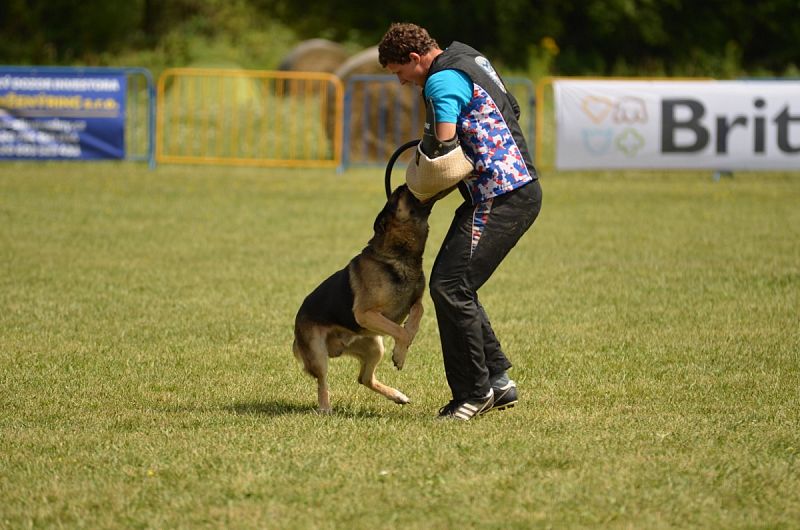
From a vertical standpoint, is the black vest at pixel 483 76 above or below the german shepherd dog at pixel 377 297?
above

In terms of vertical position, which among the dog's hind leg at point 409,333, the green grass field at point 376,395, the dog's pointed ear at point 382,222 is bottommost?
the green grass field at point 376,395

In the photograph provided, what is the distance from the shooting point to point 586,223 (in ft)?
45.4

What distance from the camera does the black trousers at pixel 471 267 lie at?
216 inches

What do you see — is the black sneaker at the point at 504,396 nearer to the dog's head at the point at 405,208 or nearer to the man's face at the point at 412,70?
the dog's head at the point at 405,208

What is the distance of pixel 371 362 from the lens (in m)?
6.16

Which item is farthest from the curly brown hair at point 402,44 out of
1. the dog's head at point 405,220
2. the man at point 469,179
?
the dog's head at point 405,220

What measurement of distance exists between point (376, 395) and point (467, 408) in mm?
954

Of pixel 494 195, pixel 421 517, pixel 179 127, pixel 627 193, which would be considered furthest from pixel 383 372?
pixel 179 127

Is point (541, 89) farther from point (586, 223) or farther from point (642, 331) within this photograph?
point (642, 331)

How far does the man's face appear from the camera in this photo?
17.6 feet

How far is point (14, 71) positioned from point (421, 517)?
52.2ft

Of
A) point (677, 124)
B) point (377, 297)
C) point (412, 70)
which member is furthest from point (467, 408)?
point (677, 124)

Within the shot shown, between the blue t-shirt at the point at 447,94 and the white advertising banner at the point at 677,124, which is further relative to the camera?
the white advertising banner at the point at 677,124

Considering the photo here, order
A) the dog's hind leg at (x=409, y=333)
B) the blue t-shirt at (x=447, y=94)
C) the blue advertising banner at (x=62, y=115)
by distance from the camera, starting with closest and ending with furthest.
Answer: the blue t-shirt at (x=447, y=94) < the dog's hind leg at (x=409, y=333) < the blue advertising banner at (x=62, y=115)
